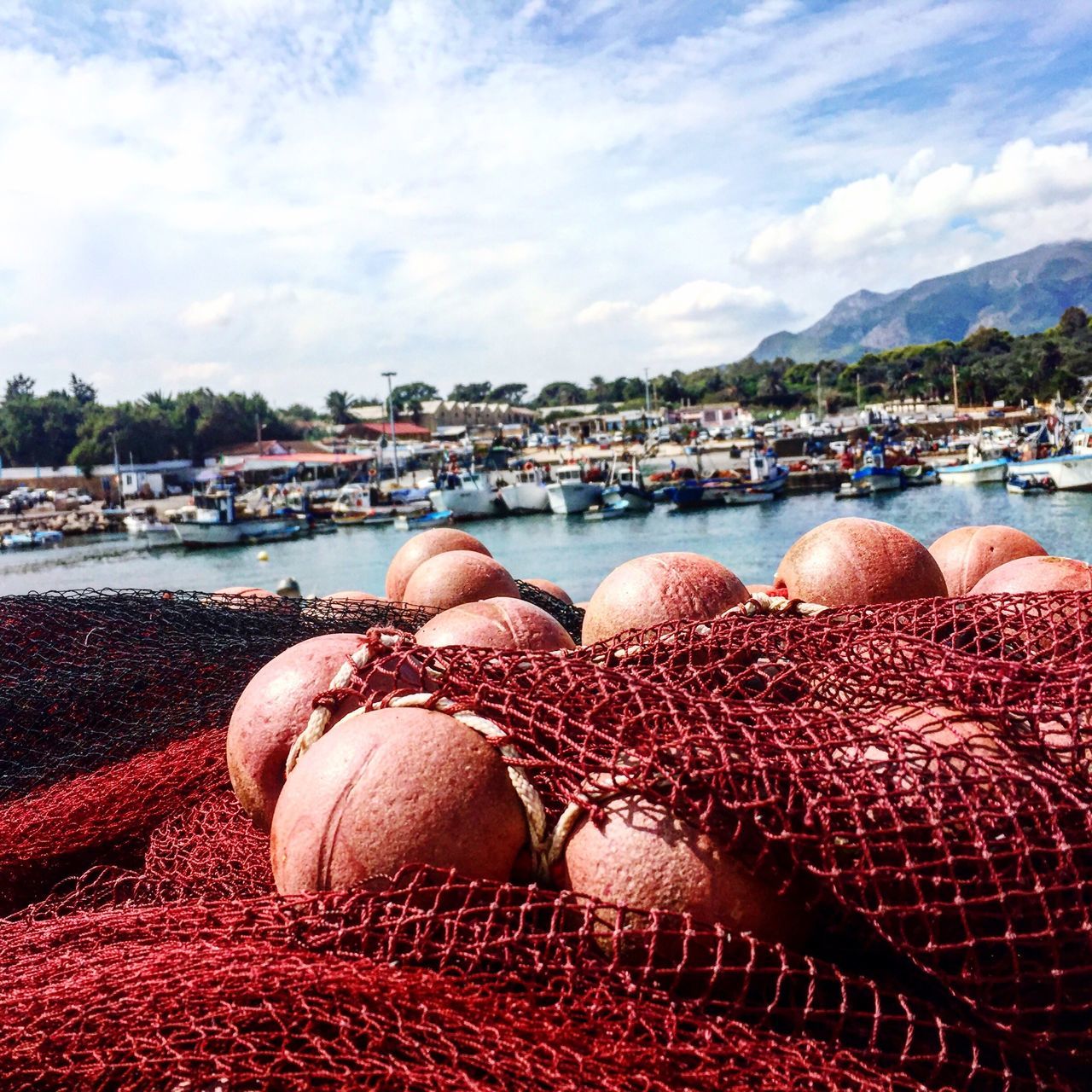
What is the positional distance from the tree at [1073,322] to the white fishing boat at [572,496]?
68.6m

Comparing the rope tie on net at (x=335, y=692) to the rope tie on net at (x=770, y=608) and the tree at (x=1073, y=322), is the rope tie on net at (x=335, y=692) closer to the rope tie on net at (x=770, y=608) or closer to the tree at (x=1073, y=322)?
the rope tie on net at (x=770, y=608)

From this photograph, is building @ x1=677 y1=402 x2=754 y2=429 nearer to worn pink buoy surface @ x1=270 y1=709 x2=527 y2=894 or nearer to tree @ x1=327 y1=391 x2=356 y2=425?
tree @ x1=327 y1=391 x2=356 y2=425

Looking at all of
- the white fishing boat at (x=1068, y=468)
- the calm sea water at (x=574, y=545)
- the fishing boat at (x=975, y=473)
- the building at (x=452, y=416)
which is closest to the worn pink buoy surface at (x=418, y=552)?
the calm sea water at (x=574, y=545)

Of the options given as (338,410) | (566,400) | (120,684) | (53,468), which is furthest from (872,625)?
(566,400)

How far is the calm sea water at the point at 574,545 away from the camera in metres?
28.4

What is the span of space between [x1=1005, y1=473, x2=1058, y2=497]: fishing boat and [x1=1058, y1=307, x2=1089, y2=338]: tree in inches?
2437

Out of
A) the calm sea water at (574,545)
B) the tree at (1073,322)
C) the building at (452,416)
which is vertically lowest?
the calm sea water at (574,545)

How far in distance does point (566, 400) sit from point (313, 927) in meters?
112

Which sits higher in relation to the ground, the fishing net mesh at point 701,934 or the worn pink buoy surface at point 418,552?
the worn pink buoy surface at point 418,552

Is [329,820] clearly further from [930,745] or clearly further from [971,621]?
[971,621]

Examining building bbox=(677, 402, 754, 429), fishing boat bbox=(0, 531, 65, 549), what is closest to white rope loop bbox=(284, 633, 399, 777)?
fishing boat bbox=(0, 531, 65, 549)

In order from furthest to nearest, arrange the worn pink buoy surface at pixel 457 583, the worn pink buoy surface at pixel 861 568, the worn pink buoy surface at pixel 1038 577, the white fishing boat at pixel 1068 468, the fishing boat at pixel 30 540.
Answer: the fishing boat at pixel 30 540
the white fishing boat at pixel 1068 468
the worn pink buoy surface at pixel 457 583
the worn pink buoy surface at pixel 861 568
the worn pink buoy surface at pixel 1038 577

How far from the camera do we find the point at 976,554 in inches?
168

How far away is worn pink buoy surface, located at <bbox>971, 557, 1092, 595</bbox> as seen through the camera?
10.8 ft
